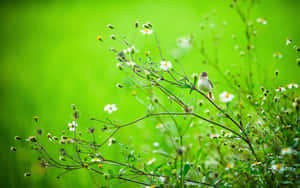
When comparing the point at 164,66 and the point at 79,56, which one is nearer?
the point at 164,66

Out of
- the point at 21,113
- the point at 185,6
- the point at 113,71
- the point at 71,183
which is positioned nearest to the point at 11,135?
the point at 21,113

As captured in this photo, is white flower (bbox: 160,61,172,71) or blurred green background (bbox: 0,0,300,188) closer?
white flower (bbox: 160,61,172,71)

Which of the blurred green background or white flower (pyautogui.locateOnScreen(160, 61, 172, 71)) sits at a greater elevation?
the blurred green background

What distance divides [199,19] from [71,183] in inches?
78.5

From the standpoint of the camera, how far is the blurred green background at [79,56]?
1.53 m

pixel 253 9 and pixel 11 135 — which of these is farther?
pixel 253 9

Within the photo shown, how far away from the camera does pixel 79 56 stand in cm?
240

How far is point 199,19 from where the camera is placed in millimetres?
2488

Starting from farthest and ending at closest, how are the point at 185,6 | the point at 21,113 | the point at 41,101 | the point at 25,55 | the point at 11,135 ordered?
the point at 185,6 < the point at 25,55 < the point at 41,101 < the point at 21,113 < the point at 11,135

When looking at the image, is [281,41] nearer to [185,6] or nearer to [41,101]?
[185,6]

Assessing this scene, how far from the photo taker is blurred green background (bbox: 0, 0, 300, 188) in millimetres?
1530

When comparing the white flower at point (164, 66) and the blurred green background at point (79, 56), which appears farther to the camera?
the blurred green background at point (79, 56)

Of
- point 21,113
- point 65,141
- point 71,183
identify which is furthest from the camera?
point 21,113

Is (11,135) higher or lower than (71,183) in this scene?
higher
